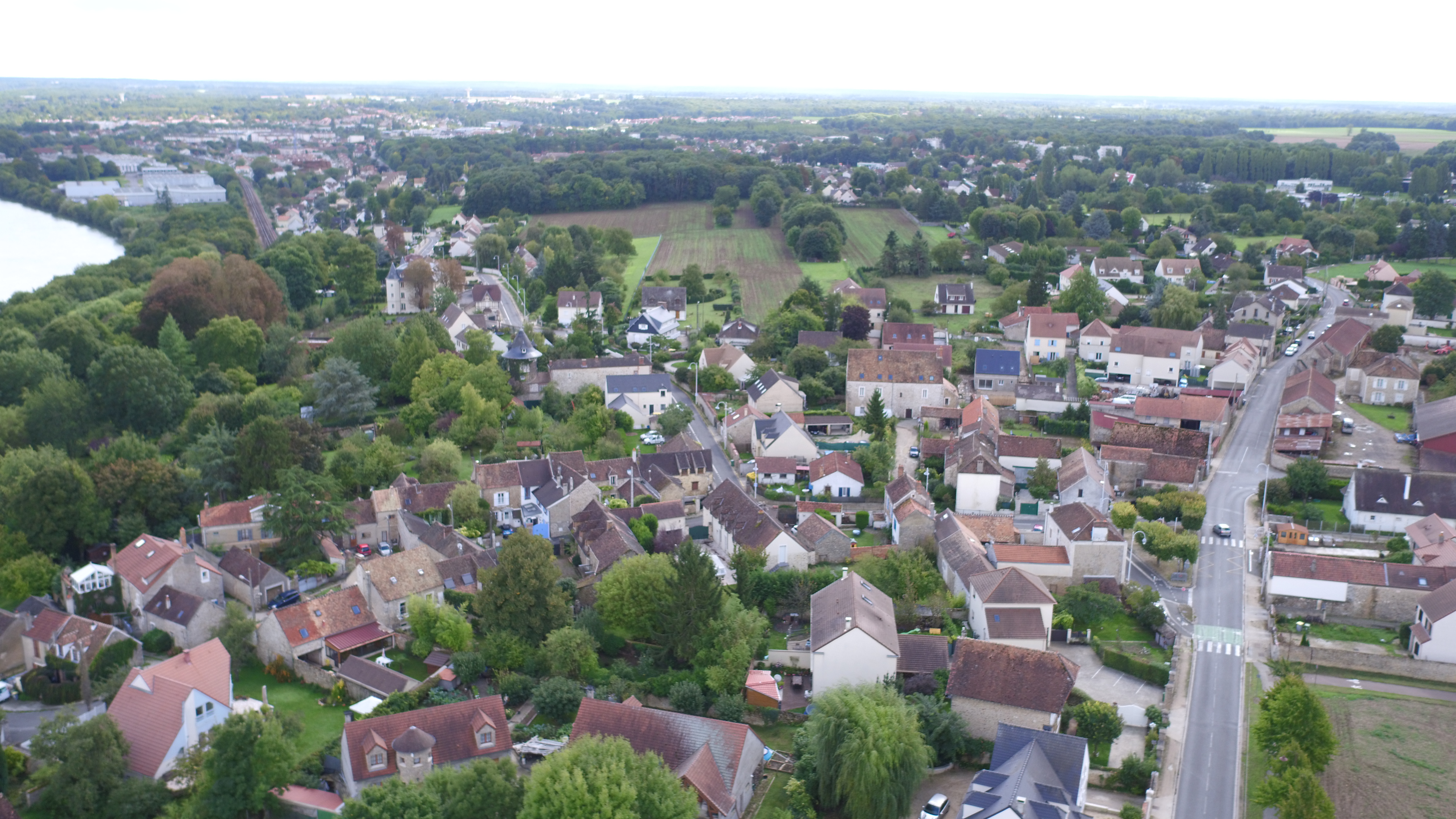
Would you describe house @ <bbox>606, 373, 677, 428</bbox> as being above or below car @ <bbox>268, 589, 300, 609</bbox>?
above

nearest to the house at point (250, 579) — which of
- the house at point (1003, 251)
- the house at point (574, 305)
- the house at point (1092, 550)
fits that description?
the house at point (1092, 550)

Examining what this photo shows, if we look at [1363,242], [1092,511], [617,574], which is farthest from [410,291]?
[1363,242]

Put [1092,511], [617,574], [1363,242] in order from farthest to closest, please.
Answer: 1. [1363,242]
2. [1092,511]
3. [617,574]

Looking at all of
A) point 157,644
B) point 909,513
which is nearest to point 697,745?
point 909,513

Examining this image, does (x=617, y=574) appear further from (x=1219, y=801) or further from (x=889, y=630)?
(x=1219, y=801)

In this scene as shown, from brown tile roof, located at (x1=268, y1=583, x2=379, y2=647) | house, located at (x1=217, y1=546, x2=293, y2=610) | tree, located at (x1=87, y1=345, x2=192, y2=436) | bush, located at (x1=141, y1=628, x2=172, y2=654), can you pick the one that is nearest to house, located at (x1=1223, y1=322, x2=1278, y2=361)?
brown tile roof, located at (x1=268, y1=583, x2=379, y2=647)

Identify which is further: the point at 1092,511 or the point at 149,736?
the point at 1092,511

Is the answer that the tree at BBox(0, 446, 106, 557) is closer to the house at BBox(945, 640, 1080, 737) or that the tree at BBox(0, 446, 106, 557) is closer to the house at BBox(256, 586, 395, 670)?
the house at BBox(256, 586, 395, 670)
